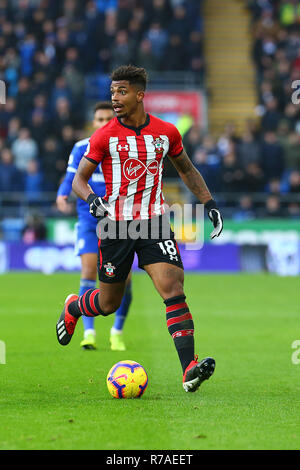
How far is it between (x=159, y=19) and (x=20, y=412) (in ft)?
69.3

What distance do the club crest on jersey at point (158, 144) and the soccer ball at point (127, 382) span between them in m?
1.69

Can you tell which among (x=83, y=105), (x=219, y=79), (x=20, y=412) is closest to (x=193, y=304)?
(x=20, y=412)

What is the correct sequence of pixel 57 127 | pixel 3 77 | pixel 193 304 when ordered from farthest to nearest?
1. pixel 3 77
2. pixel 57 127
3. pixel 193 304

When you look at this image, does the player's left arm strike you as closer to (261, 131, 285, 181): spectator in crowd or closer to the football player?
the football player

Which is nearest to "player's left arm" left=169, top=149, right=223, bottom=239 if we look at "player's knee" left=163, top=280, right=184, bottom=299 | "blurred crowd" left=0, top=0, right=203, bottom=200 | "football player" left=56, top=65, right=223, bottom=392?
"football player" left=56, top=65, right=223, bottom=392

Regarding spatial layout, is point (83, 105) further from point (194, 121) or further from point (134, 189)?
point (134, 189)

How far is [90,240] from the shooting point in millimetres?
9727

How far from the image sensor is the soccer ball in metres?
6.80

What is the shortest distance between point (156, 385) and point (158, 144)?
1976 millimetres

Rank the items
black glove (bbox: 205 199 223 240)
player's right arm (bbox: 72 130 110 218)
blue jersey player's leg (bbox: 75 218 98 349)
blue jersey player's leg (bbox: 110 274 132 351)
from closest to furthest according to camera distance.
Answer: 1. player's right arm (bbox: 72 130 110 218)
2. black glove (bbox: 205 199 223 240)
3. blue jersey player's leg (bbox: 110 274 132 351)
4. blue jersey player's leg (bbox: 75 218 98 349)

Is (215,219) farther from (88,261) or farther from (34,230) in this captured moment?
(34,230)

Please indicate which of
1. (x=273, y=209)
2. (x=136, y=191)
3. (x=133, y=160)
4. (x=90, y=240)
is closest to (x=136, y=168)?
(x=133, y=160)

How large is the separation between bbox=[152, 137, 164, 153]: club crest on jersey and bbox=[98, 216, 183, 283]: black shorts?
527 millimetres

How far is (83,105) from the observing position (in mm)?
24828
